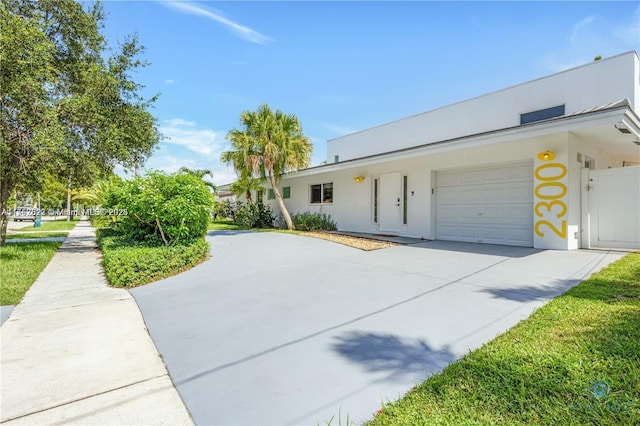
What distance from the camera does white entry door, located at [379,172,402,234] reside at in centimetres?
1205

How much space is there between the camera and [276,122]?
13.6 metres

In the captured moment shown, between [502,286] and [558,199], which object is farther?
[558,199]

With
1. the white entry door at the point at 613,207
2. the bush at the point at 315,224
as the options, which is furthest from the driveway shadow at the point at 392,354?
the bush at the point at 315,224

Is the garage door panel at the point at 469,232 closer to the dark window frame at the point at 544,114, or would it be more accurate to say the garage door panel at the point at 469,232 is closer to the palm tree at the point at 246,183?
the dark window frame at the point at 544,114

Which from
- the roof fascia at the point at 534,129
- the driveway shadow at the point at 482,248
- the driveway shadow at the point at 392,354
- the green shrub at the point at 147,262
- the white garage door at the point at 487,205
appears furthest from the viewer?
the white garage door at the point at 487,205

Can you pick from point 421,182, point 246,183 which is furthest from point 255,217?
point 421,182

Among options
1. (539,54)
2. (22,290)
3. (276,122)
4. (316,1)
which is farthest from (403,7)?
A: (22,290)

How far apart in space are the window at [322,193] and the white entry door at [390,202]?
10.7 feet

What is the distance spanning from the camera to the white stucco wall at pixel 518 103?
1045 centimetres

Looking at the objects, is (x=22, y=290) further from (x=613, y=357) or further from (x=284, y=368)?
(x=613, y=357)

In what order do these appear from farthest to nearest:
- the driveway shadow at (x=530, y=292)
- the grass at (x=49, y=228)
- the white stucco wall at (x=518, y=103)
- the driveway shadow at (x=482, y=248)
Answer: the grass at (x=49, y=228), the white stucco wall at (x=518, y=103), the driveway shadow at (x=482, y=248), the driveway shadow at (x=530, y=292)

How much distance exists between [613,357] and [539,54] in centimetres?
1194

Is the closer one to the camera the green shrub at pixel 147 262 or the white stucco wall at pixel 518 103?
the green shrub at pixel 147 262

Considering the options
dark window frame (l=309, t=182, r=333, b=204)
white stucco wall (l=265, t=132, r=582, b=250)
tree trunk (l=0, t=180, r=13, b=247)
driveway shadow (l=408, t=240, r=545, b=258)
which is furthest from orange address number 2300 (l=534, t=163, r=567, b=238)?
tree trunk (l=0, t=180, r=13, b=247)
